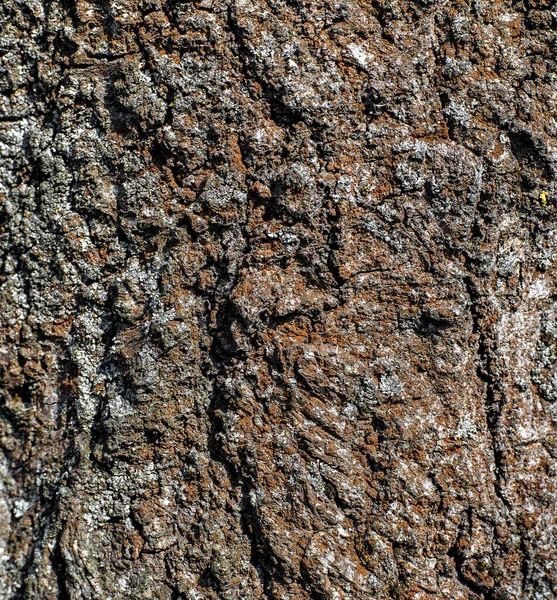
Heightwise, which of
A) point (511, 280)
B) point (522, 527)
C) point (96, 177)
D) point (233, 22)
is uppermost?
point (233, 22)

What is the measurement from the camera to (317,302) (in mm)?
1414

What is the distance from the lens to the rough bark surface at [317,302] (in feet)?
4.61

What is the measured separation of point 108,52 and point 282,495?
126 centimetres

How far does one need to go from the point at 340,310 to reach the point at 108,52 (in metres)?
0.93

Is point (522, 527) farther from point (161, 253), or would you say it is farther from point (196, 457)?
point (161, 253)

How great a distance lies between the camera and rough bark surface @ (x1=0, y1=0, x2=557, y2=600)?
4.61 feet

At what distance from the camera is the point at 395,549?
141cm

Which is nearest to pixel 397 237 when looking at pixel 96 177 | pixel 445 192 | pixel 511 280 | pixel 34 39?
pixel 445 192

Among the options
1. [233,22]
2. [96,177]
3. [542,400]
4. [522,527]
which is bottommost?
[522,527]

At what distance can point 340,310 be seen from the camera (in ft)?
4.65

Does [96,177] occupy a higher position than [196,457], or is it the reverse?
[96,177]

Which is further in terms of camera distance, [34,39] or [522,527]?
[34,39]

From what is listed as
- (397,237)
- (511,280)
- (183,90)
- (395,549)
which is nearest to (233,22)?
(183,90)

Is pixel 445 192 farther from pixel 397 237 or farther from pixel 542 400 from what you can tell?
pixel 542 400
